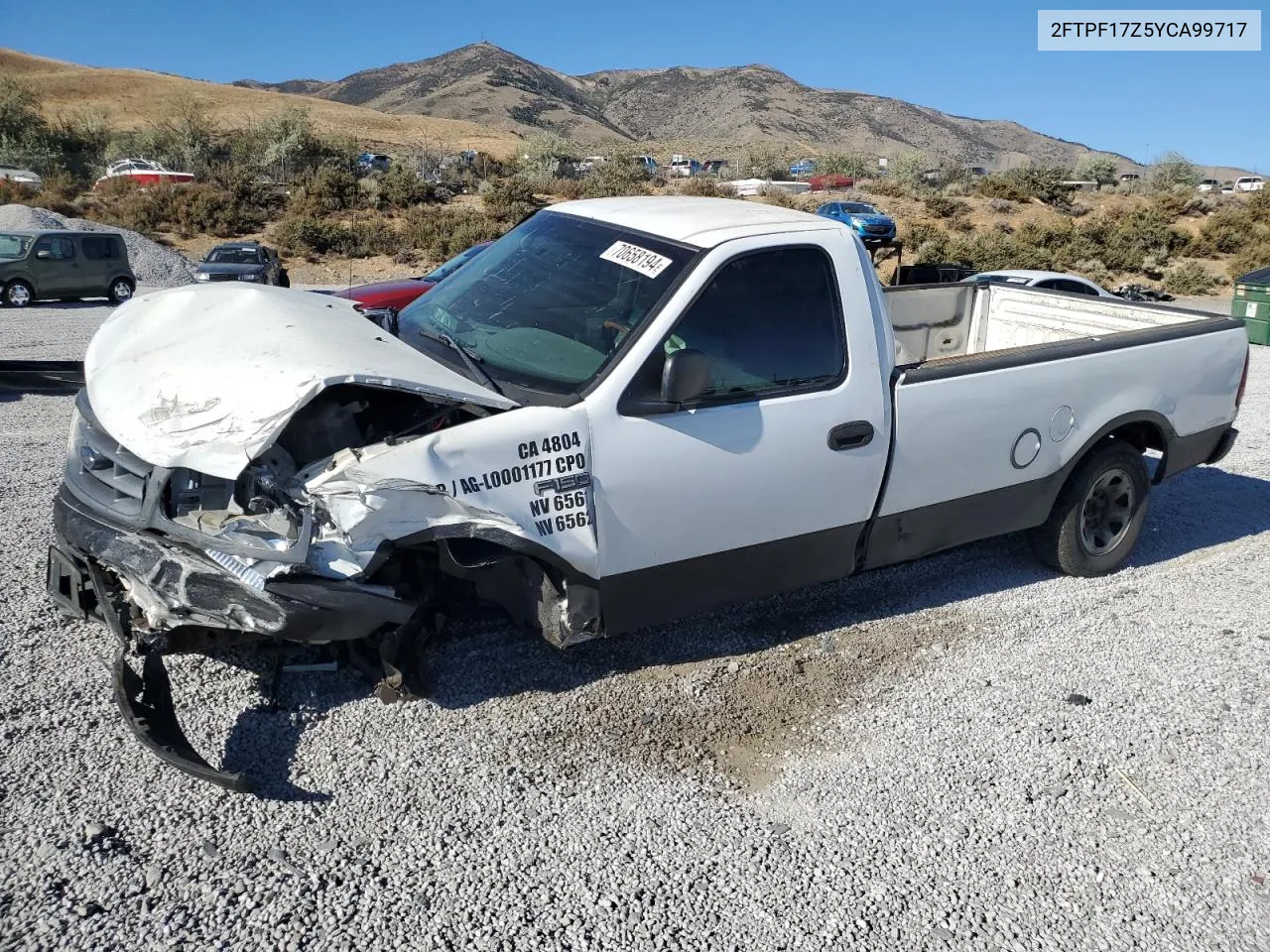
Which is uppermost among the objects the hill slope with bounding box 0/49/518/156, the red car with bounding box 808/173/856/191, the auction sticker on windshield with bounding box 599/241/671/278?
the hill slope with bounding box 0/49/518/156

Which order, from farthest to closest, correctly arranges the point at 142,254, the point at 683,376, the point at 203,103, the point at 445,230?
the point at 203,103
the point at 445,230
the point at 142,254
the point at 683,376

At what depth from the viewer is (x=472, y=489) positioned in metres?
3.19

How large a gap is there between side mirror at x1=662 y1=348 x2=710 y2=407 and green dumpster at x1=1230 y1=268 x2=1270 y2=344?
16.1 meters

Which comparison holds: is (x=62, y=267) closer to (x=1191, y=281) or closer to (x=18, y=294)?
(x=18, y=294)

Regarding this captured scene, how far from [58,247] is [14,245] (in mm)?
719

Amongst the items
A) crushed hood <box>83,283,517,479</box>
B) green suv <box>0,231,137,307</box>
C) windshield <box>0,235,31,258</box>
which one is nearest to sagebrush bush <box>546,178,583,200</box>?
green suv <box>0,231,137,307</box>

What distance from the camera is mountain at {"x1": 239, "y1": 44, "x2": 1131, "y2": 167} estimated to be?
102875 millimetres

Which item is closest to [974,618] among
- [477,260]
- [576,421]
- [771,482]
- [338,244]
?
[771,482]

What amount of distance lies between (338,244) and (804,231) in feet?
92.5

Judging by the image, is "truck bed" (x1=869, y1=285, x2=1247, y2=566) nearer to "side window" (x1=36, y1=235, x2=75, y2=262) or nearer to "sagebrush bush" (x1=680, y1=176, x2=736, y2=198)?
"side window" (x1=36, y1=235, x2=75, y2=262)

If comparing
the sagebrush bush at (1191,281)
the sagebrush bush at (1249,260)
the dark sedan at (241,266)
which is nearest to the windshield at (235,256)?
the dark sedan at (241,266)

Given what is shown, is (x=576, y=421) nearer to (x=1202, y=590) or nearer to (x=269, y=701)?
(x=269, y=701)

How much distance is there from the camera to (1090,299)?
626cm

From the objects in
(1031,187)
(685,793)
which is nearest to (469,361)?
(685,793)
